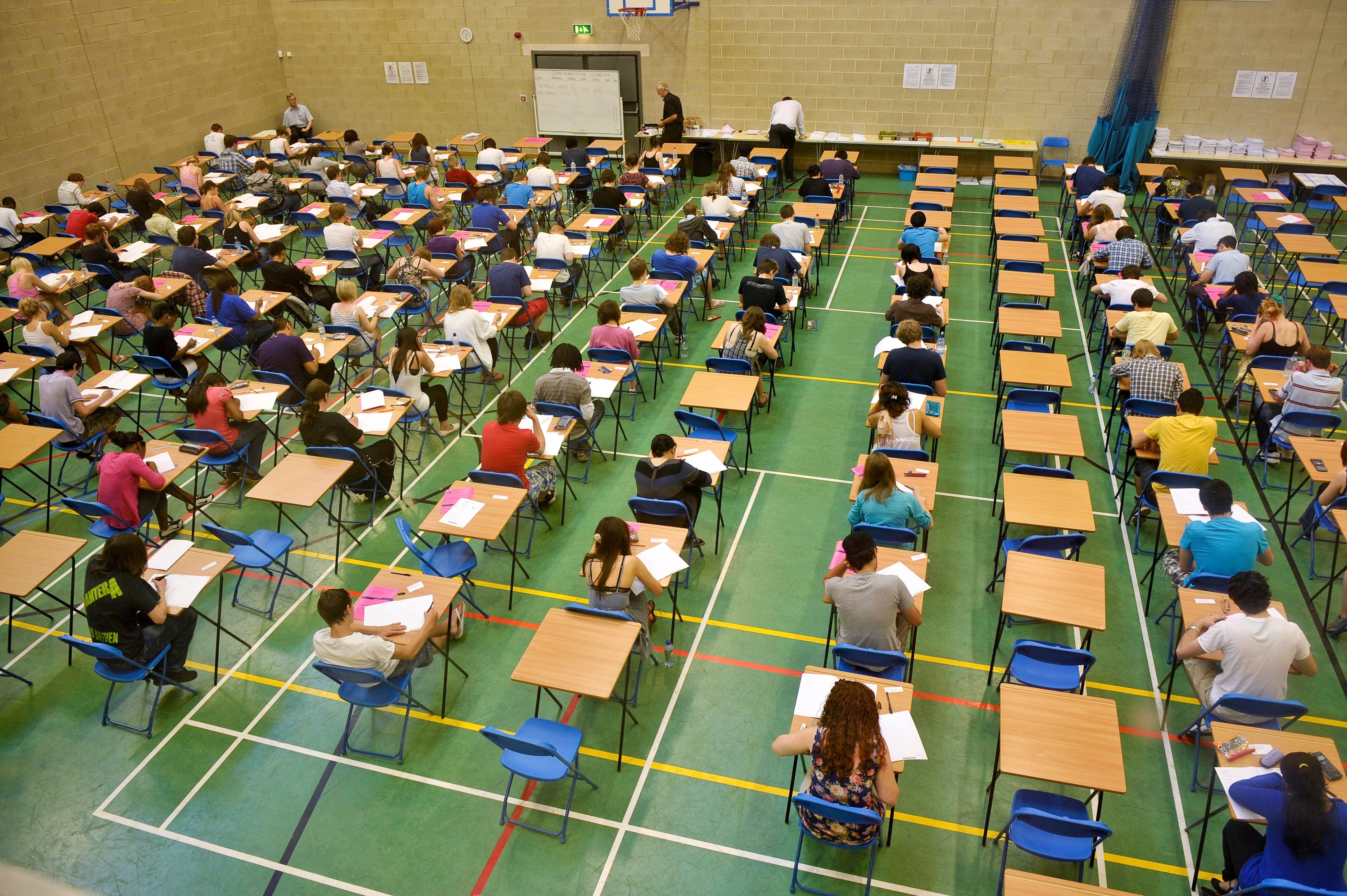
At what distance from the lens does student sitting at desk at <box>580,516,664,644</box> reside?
5.62m

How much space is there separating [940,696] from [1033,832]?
1.50 meters

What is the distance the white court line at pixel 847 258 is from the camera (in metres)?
12.6

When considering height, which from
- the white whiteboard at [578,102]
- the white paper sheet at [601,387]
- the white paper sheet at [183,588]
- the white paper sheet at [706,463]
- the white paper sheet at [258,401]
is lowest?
the white paper sheet at [183,588]

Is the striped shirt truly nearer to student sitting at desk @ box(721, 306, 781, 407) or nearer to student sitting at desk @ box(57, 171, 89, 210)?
student sitting at desk @ box(721, 306, 781, 407)

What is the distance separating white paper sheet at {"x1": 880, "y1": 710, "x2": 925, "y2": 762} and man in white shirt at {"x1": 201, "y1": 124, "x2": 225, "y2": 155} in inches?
727

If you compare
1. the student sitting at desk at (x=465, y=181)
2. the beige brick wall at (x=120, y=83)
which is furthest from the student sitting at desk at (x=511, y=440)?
the beige brick wall at (x=120, y=83)

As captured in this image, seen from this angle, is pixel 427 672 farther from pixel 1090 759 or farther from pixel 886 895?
pixel 1090 759

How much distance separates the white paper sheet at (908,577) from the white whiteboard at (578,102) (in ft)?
52.7

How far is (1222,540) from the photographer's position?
5.79 meters

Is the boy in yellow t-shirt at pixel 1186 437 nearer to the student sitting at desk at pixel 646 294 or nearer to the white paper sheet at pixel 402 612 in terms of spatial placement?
the student sitting at desk at pixel 646 294

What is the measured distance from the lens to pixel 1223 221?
36.9 ft

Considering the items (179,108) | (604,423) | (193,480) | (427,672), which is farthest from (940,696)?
(179,108)

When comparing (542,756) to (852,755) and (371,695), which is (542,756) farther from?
(852,755)

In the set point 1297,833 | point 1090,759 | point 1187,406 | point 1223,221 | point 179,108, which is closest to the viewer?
point 1297,833
